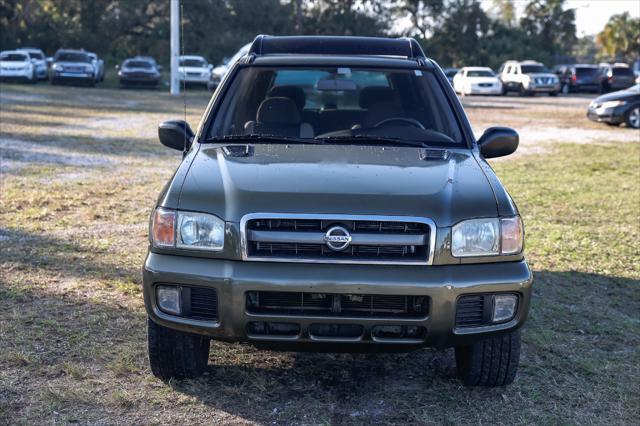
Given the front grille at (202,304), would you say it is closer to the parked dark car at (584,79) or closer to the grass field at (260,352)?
the grass field at (260,352)

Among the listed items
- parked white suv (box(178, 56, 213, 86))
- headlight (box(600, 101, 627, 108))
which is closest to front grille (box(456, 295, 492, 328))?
headlight (box(600, 101, 627, 108))

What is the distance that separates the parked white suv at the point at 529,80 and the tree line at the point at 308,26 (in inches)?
678

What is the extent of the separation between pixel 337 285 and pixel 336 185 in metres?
0.50

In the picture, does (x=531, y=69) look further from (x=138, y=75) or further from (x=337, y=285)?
(x=337, y=285)

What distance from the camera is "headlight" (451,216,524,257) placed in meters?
3.46

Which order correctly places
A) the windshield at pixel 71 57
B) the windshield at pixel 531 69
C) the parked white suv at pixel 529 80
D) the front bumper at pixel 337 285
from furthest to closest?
the windshield at pixel 531 69, the parked white suv at pixel 529 80, the windshield at pixel 71 57, the front bumper at pixel 337 285

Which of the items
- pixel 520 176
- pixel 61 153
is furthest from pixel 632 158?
pixel 61 153

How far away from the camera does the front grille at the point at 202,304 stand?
342 centimetres

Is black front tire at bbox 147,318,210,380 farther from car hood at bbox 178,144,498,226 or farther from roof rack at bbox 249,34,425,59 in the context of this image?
roof rack at bbox 249,34,425,59

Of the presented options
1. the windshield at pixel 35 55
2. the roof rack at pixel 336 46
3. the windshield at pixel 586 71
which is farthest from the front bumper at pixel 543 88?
the roof rack at pixel 336 46

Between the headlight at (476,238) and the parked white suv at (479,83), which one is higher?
the headlight at (476,238)

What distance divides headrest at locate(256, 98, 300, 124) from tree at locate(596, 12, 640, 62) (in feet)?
208

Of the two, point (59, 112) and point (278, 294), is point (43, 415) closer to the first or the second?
point (278, 294)

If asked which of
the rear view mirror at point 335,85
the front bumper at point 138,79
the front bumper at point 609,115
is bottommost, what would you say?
the front bumper at point 138,79
